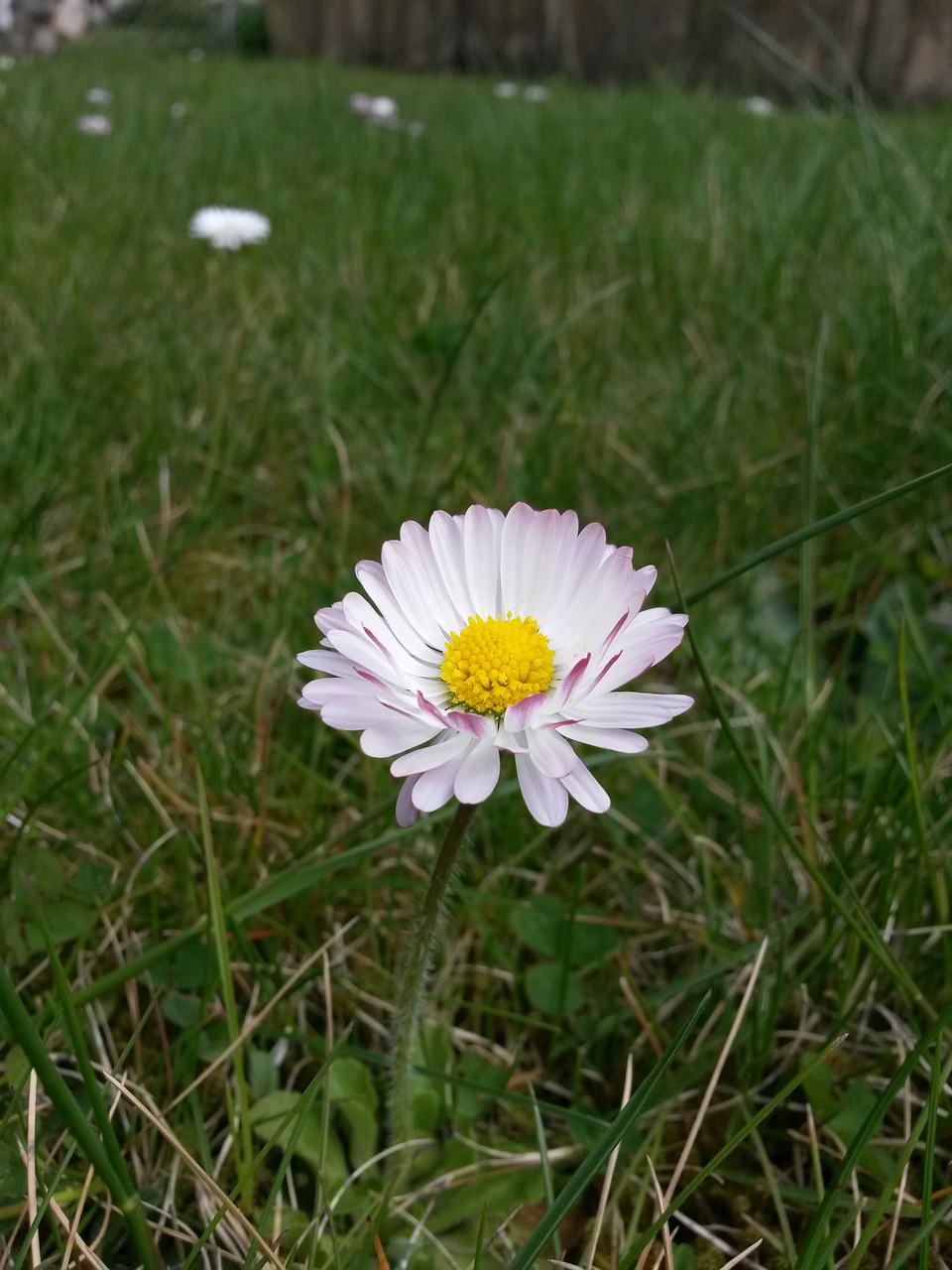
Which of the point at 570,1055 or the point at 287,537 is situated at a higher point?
the point at 287,537

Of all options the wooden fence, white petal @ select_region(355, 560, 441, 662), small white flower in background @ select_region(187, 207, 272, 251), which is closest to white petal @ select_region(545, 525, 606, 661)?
white petal @ select_region(355, 560, 441, 662)

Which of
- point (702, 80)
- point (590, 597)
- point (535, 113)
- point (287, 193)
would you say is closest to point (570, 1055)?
point (590, 597)

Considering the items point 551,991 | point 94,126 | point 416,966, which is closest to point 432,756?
point 416,966

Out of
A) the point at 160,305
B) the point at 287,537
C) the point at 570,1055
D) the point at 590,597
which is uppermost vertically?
the point at 590,597

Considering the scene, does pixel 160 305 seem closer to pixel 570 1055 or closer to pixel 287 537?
pixel 287 537

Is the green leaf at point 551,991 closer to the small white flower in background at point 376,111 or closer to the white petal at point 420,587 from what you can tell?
the white petal at point 420,587

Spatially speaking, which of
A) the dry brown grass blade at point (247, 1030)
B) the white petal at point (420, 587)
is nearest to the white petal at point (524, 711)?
the white petal at point (420, 587)
